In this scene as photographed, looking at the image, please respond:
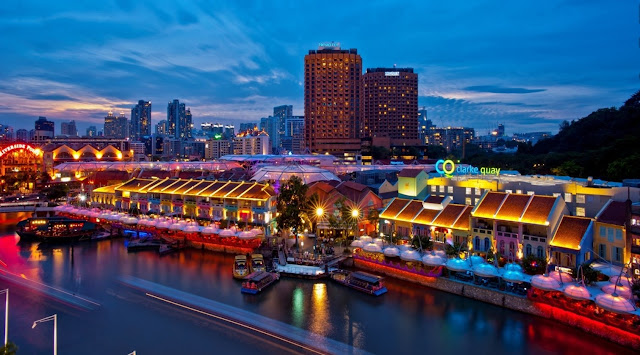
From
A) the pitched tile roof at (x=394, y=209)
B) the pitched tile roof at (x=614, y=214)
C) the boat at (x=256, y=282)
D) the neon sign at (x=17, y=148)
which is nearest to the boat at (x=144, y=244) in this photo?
the boat at (x=256, y=282)

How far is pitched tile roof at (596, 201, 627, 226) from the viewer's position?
22.6m

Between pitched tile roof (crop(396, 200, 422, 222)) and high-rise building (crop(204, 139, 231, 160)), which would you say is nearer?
pitched tile roof (crop(396, 200, 422, 222))

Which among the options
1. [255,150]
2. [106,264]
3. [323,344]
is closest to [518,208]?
[323,344]

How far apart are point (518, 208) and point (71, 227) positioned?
1523 inches

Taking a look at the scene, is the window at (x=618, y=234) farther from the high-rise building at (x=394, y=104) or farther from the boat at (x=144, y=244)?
the high-rise building at (x=394, y=104)

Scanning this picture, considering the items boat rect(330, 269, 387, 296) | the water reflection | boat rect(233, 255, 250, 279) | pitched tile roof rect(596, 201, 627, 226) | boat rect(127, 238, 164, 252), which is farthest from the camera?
boat rect(127, 238, 164, 252)

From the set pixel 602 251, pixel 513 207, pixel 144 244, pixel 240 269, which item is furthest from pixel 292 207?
pixel 602 251

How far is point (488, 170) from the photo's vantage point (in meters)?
35.7

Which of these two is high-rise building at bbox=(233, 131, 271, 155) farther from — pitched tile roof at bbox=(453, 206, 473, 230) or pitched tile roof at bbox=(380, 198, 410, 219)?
pitched tile roof at bbox=(453, 206, 473, 230)

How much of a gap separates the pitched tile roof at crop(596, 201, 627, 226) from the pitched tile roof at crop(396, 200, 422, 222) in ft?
37.3

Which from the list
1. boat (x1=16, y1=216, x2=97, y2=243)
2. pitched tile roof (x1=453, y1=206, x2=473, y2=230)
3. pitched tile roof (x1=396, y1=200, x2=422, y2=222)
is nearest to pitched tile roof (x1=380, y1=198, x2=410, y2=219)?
pitched tile roof (x1=396, y1=200, x2=422, y2=222)

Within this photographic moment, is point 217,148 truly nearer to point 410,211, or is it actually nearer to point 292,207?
point 292,207

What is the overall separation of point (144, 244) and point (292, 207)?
47.8ft

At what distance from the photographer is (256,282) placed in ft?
80.2
